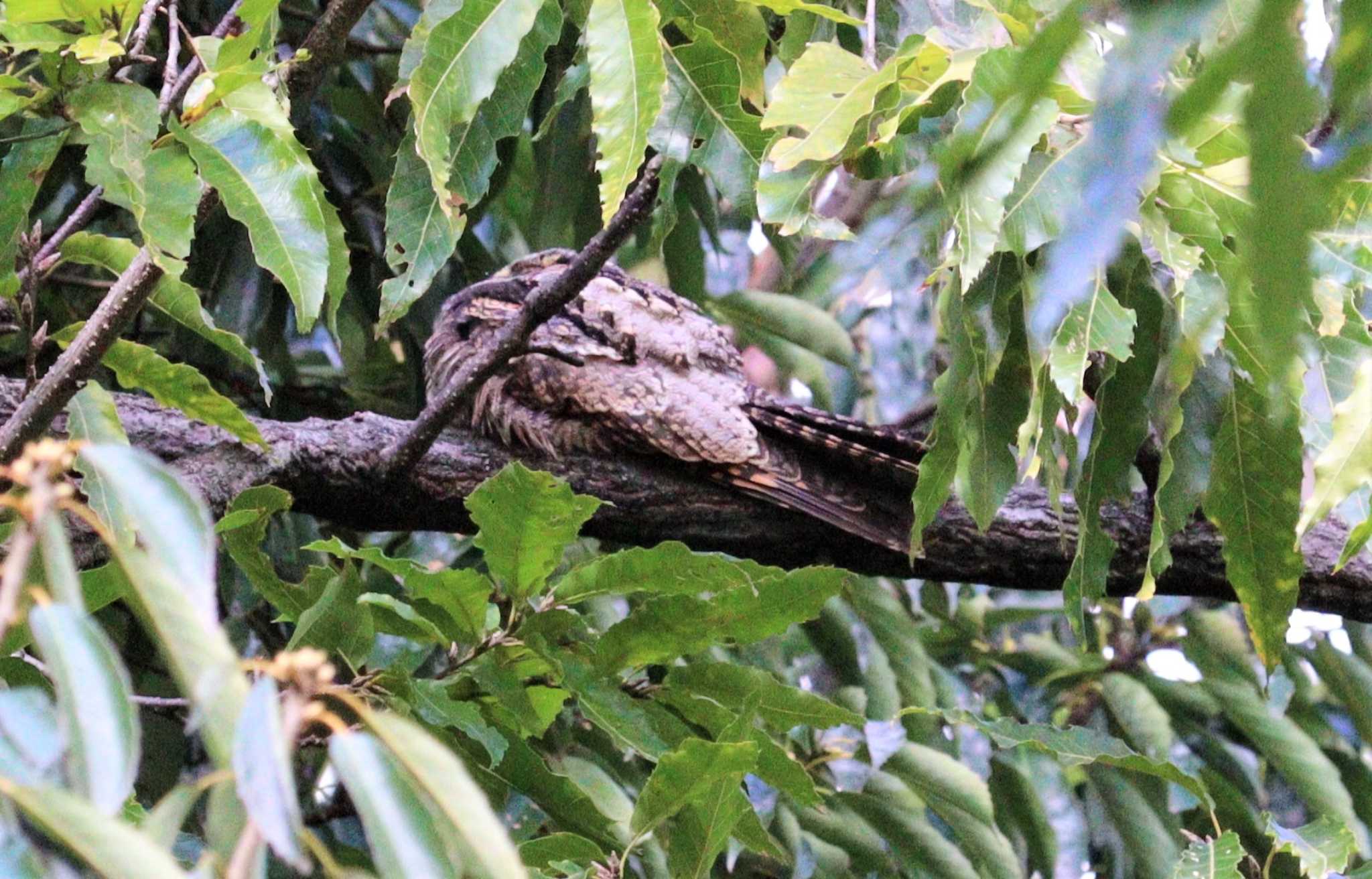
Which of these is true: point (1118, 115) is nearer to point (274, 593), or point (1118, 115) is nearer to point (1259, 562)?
point (1259, 562)

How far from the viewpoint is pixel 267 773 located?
619mm

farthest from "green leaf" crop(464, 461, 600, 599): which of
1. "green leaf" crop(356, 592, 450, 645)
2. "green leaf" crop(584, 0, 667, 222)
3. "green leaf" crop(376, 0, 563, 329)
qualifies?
"green leaf" crop(584, 0, 667, 222)

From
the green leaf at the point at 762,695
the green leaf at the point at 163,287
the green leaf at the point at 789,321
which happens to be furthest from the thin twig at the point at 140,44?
the green leaf at the point at 789,321

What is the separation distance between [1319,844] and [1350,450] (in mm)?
804

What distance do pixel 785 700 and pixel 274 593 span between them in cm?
71

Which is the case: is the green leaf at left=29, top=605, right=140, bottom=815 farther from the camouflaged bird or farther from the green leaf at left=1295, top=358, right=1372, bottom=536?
the camouflaged bird

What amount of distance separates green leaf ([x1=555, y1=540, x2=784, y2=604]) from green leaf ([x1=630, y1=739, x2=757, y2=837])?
0.73 ft

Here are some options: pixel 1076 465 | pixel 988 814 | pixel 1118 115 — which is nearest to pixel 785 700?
pixel 1076 465

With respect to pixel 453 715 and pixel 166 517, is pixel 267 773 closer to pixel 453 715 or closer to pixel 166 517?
pixel 166 517

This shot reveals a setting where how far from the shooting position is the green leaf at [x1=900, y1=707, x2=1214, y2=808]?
70.1 inches

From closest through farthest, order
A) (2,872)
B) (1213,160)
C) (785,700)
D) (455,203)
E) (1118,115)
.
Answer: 1. (1118,115)
2. (2,872)
3. (1213,160)
4. (455,203)
5. (785,700)

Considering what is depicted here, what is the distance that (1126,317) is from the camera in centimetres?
137

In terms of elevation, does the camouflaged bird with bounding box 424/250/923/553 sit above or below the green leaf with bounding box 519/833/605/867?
above

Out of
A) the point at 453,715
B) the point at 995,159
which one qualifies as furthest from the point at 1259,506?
the point at 453,715
